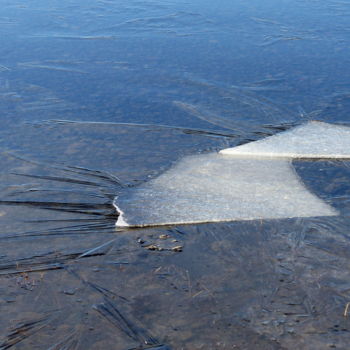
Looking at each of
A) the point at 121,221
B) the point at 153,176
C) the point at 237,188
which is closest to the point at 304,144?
the point at 237,188

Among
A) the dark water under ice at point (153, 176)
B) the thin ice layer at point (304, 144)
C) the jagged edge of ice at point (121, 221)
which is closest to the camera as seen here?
the dark water under ice at point (153, 176)

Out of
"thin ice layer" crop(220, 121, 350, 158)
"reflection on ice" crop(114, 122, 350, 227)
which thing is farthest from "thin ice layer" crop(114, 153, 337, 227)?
"thin ice layer" crop(220, 121, 350, 158)

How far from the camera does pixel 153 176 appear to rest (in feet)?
9.66

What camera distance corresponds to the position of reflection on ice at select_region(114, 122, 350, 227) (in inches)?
100.0

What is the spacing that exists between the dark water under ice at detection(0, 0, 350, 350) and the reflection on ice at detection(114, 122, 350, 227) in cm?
8

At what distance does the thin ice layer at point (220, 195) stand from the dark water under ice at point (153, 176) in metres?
0.08

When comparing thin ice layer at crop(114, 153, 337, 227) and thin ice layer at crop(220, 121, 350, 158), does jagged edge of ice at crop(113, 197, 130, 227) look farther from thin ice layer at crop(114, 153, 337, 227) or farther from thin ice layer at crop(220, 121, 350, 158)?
thin ice layer at crop(220, 121, 350, 158)

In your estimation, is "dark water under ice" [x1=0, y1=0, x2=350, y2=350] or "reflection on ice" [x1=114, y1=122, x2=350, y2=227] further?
"reflection on ice" [x1=114, y1=122, x2=350, y2=227]

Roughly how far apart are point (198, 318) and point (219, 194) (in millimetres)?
937

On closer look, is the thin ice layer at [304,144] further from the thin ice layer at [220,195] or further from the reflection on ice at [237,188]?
the thin ice layer at [220,195]

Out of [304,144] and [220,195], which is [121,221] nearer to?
[220,195]

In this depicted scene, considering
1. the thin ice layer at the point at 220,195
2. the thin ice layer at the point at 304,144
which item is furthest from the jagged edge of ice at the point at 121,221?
the thin ice layer at the point at 304,144

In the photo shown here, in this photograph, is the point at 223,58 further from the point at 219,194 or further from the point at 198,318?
the point at 198,318

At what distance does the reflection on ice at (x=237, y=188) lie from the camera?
2539 millimetres
